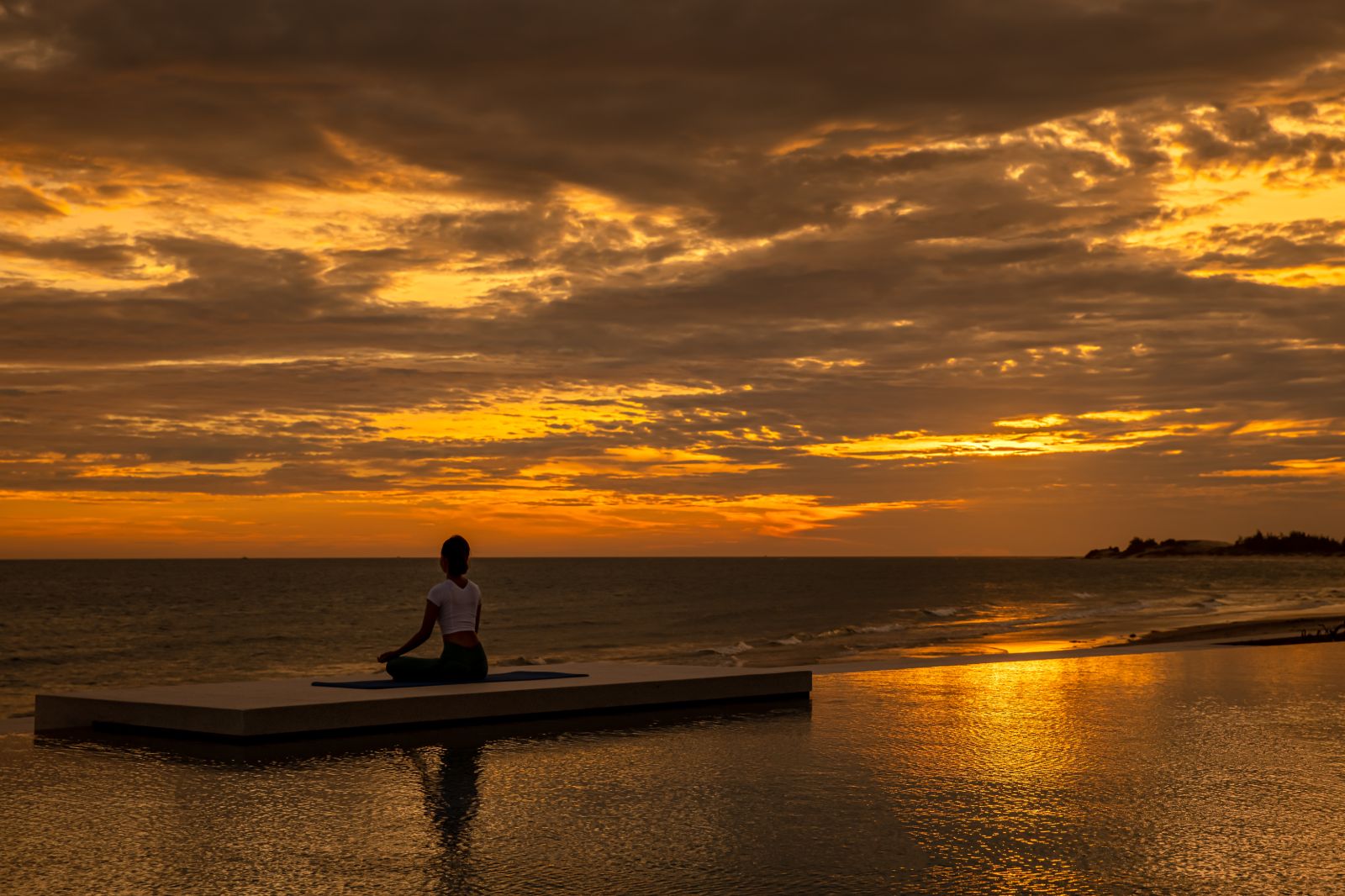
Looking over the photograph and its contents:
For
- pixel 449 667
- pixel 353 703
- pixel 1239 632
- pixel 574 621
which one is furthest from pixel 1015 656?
pixel 574 621

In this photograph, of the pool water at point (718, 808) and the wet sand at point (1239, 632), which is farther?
the wet sand at point (1239, 632)

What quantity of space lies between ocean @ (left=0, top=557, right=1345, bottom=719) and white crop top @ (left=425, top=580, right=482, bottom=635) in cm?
1135

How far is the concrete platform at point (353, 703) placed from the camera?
38.0 ft

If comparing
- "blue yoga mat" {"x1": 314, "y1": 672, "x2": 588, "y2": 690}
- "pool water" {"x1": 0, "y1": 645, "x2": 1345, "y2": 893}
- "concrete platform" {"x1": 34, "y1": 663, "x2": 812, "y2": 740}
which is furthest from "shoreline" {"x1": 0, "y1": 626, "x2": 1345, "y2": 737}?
"pool water" {"x1": 0, "y1": 645, "x2": 1345, "y2": 893}

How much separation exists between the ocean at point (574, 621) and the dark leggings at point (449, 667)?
11064 millimetres

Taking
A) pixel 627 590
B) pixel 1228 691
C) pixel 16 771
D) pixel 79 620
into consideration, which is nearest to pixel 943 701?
pixel 1228 691

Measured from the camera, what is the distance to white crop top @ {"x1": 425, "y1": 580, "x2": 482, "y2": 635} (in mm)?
13555

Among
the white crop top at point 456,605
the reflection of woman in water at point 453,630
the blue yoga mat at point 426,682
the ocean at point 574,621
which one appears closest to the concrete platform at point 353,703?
the blue yoga mat at point 426,682

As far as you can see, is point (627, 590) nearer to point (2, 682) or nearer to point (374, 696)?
point (2, 682)

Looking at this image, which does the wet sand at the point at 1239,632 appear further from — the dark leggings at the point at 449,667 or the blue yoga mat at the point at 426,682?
the dark leggings at the point at 449,667

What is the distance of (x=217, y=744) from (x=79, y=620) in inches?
3179

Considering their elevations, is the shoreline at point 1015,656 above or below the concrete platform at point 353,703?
below

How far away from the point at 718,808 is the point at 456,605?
587 cm

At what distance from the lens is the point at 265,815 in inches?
318
